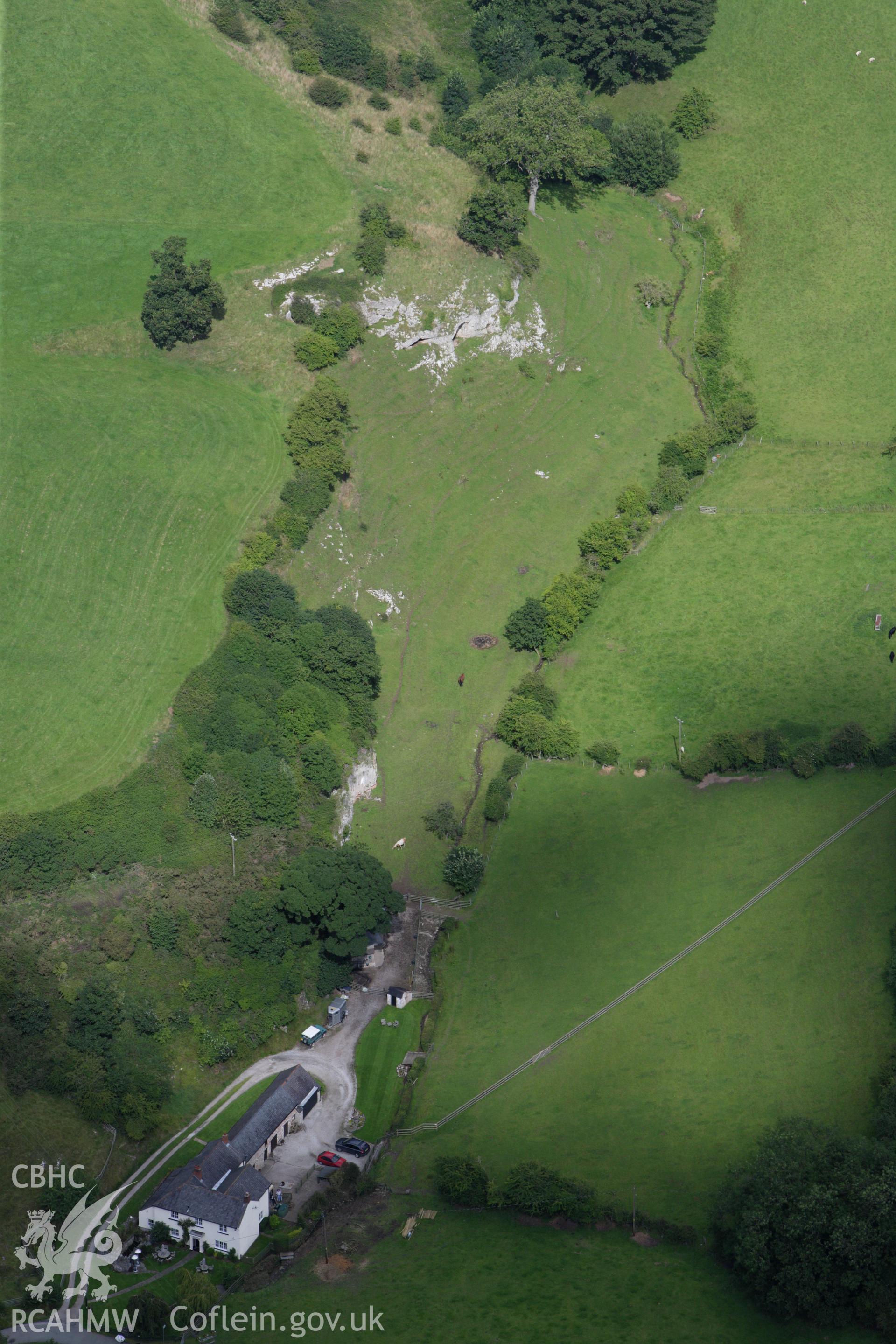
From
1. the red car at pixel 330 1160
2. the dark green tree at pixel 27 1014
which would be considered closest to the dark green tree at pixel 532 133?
the dark green tree at pixel 27 1014

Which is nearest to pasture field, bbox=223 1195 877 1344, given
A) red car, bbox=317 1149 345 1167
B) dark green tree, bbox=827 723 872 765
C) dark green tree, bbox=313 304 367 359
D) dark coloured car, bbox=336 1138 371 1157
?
red car, bbox=317 1149 345 1167

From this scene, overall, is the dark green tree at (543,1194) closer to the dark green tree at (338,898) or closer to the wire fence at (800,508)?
the dark green tree at (338,898)

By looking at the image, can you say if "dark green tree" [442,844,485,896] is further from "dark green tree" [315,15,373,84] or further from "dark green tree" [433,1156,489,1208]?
"dark green tree" [315,15,373,84]

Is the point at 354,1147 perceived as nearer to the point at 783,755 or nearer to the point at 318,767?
the point at 318,767

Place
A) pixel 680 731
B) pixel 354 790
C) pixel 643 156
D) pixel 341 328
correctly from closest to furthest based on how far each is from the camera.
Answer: pixel 354 790 < pixel 680 731 < pixel 341 328 < pixel 643 156

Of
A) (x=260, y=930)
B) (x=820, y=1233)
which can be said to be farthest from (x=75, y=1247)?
(x=820, y=1233)

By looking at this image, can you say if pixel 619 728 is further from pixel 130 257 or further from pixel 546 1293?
pixel 130 257
